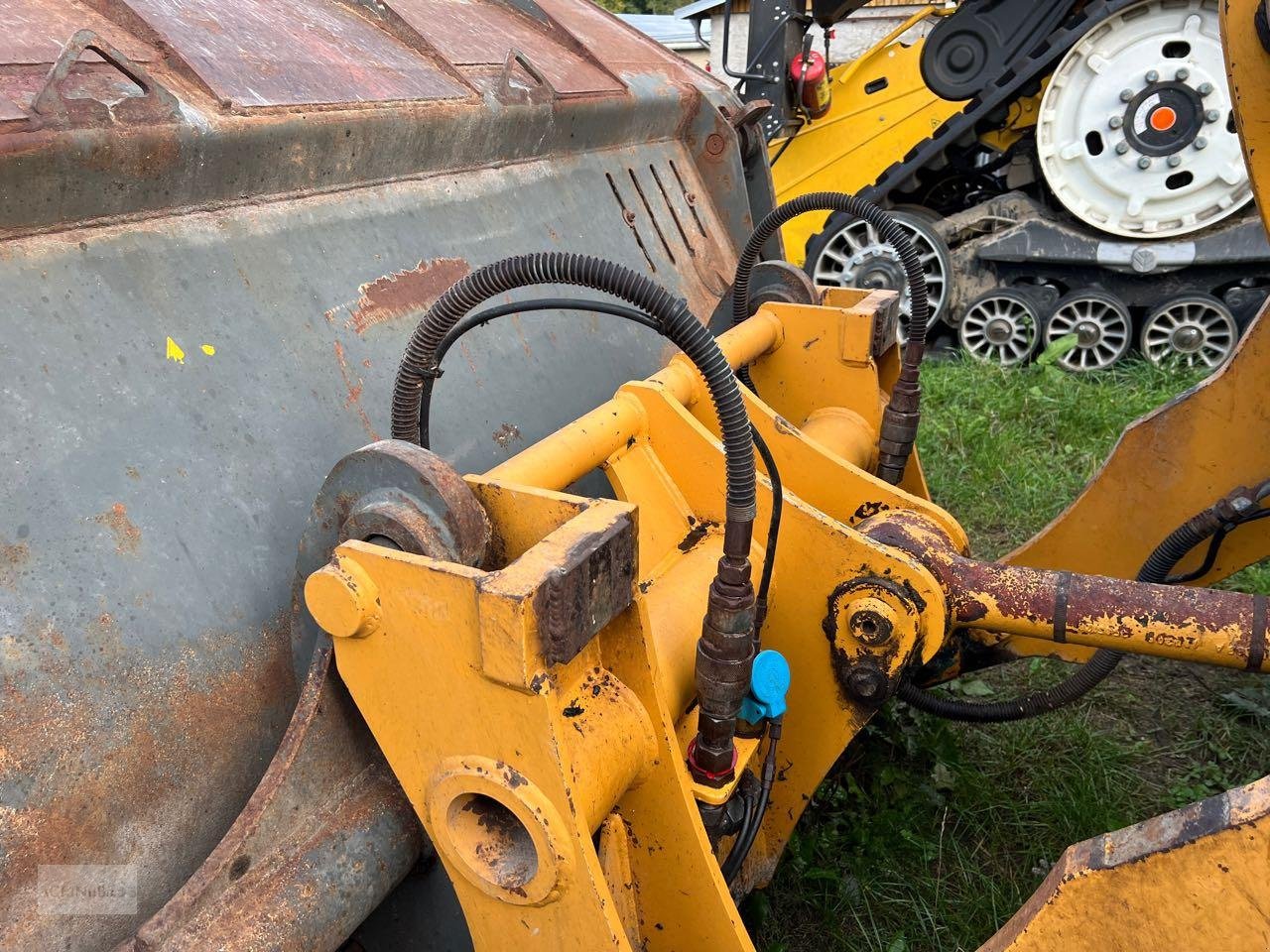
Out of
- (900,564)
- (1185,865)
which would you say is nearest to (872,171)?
(900,564)

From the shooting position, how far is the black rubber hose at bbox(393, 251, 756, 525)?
3.99 ft

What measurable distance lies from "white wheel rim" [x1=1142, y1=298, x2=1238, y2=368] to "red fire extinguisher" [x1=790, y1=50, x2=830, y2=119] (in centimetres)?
205

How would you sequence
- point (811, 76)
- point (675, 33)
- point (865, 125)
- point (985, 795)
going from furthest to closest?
point (675, 33), point (865, 125), point (811, 76), point (985, 795)

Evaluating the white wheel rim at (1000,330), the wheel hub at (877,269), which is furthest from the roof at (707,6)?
the white wheel rim at (1000,330)

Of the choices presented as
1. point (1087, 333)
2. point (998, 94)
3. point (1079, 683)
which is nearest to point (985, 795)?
point (1079, 683)

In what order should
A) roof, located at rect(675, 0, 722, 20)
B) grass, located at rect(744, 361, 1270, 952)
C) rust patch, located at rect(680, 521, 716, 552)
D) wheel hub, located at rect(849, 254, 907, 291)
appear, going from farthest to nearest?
roof, located at rect(675, 0, 722, 20) < wheel hub, located at rect(849, 254, 907, 291) < grass, located at rect(744, 361, 1270, 952) < rust patch, located at rect(680, 521, 716, 552)

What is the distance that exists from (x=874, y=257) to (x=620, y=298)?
485 centimetres

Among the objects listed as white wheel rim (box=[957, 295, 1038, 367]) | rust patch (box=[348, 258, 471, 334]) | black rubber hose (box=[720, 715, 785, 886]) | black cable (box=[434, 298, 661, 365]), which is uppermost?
black cable (box=[434, 298, 661, 365])

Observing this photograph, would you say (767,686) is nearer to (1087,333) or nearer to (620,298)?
(620,298)

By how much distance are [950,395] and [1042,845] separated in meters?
3.15

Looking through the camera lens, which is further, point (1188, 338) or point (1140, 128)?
point (1188, 338)

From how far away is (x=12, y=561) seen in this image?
3.71ft

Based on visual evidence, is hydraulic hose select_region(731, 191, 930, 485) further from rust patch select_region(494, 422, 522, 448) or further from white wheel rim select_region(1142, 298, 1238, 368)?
white wheel rim select_region(1142, 298, 1238, 368)

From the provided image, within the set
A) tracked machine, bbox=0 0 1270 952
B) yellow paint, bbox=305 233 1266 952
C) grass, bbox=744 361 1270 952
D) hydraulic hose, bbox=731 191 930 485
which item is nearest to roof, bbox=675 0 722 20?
grass, bbox=744 361 1270 952
